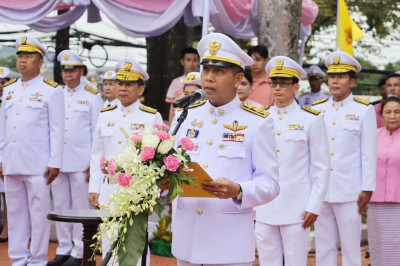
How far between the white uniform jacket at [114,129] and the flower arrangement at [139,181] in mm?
2950

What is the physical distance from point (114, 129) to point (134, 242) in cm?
314

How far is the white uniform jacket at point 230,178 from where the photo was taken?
421 cm

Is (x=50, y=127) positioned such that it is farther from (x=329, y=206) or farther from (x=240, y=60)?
(x=240, y=60)

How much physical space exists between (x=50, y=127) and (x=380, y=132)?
3202 mm

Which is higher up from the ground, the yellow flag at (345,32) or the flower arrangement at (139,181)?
the yellow flag at (345,32)

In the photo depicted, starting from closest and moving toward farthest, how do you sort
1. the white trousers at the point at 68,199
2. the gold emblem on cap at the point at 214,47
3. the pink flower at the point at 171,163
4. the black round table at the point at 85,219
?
the pink flower at the point at 171,163, the gold emblem on cap at the point at 214,47, the black round table at the point at 85,219, the white trousers at the point at 68,199

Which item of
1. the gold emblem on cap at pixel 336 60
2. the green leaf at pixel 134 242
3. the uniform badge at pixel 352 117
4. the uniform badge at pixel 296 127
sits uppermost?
the gold emblem on cap at pixel 336 60

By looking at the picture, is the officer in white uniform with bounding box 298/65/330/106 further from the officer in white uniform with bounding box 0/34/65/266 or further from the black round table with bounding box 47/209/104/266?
the black round table with bounding box 47/209/104/266

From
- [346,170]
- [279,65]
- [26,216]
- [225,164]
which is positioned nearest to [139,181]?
[225,164]

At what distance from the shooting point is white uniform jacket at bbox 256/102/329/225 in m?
6.11

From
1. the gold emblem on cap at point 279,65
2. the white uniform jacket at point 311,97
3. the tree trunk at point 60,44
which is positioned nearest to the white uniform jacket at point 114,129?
the gold emblem on cap at point 279,65

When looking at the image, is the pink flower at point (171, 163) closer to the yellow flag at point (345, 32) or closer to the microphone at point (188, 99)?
the microphone at point (188, 99)

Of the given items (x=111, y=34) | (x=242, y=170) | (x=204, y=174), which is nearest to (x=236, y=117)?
(x=242, y=170)

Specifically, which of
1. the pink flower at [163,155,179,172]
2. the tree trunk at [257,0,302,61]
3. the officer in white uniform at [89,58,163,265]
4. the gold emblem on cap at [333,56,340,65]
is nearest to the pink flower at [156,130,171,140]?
the pink flower at [163,155,179,172]
